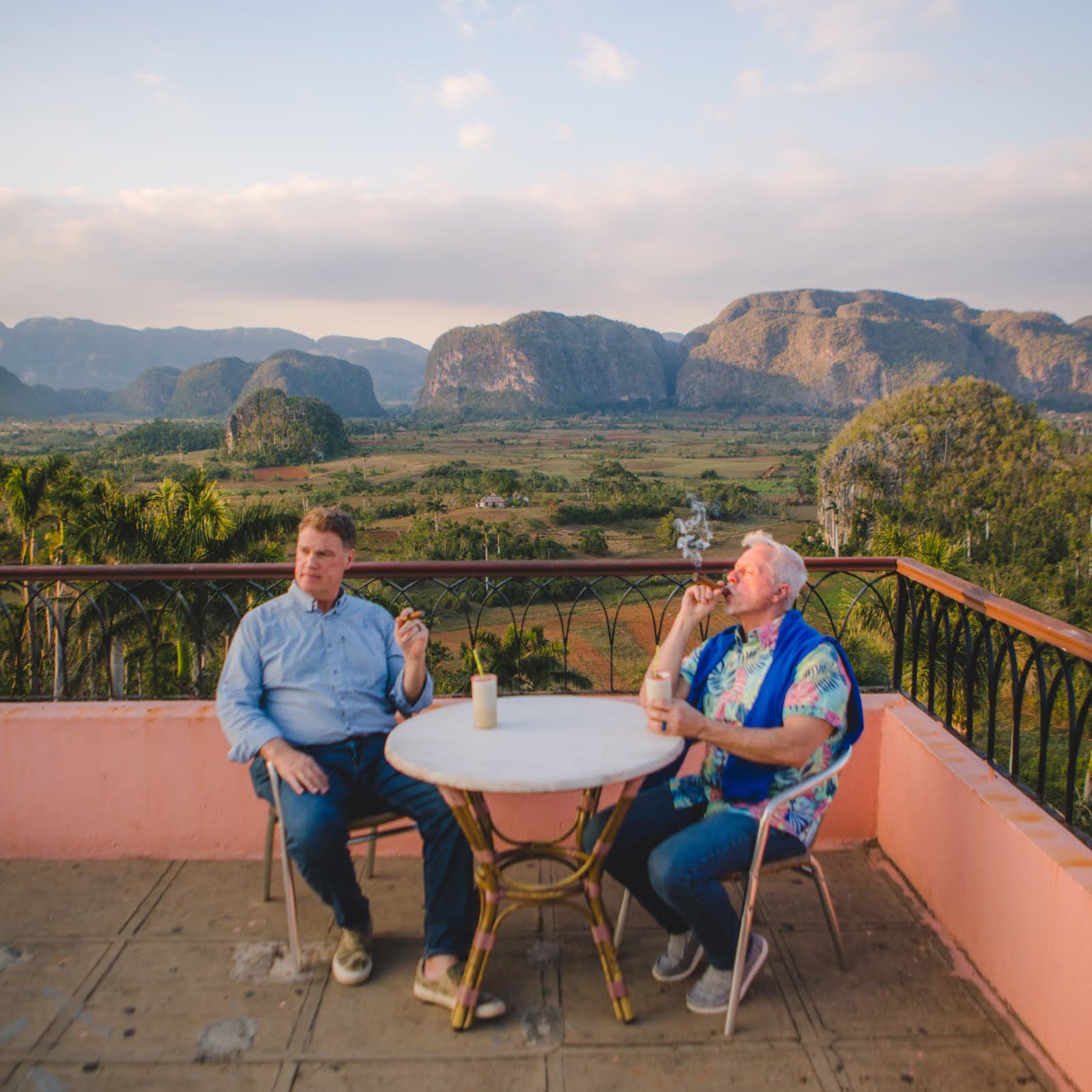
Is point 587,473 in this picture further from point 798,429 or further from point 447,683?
point 798,429

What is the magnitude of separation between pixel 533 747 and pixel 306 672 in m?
0.78

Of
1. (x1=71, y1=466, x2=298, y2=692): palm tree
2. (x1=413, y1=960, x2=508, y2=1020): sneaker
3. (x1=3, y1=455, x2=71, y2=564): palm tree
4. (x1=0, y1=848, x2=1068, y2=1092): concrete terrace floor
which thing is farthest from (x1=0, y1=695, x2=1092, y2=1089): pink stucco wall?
(x1=3, y1=455, x2=71, y2=564): palm tree

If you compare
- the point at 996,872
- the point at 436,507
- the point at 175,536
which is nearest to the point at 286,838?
the point at 996,872

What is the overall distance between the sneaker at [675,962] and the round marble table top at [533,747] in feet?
1.79

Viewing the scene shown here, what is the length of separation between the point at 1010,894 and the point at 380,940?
177 centimetres

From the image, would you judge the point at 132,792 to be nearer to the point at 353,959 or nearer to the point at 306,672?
the point at 306,672

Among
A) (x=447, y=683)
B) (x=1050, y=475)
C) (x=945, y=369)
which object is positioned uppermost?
(x=945, y=369)

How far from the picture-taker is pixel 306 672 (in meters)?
2.64

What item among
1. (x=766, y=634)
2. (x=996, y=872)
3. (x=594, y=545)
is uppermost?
(x=766, y=634)

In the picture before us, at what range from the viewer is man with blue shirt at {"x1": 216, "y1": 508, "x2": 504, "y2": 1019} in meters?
2.38

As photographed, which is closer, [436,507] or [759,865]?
[759,865]

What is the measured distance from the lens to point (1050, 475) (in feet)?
186

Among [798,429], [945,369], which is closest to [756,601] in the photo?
[798,429]

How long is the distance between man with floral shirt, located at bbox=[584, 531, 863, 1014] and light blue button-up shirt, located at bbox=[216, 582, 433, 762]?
79 centimetres
